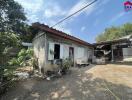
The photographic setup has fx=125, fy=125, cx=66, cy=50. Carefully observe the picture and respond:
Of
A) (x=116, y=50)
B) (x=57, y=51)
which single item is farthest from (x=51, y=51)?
(x=116, y=50)

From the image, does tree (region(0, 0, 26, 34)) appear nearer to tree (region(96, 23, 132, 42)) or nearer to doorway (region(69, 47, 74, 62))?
doorway (region(69, 47, 74, 62))

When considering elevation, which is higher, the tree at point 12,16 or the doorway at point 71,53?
the tree at point 12,16

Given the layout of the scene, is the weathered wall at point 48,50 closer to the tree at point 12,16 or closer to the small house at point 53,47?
the small house at point 53,47

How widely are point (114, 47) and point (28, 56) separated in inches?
485

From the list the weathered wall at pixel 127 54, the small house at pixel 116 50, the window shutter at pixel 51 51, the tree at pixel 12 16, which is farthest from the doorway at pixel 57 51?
the tree at pixel 12 16

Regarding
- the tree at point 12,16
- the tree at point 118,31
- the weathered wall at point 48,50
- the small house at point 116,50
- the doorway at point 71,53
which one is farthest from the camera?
the tree at point 118,31

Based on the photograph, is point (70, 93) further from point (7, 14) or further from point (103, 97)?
point (7, 14)

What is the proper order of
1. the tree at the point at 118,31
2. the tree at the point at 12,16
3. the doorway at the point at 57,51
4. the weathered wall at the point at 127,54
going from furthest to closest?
the tree at the point at 118,31 < the tree at the point at 12,16 < the weathered wall at the point at 127,54 < the doorway at the point at 57,51

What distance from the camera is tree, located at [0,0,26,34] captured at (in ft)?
63.4

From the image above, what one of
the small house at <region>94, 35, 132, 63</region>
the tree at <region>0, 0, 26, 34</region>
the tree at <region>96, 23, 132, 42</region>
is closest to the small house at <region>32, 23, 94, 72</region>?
the small house at <region>94, 35, 132, 63</region>

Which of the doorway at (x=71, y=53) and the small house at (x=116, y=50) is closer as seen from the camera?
the doorway at (x=71, y=53)

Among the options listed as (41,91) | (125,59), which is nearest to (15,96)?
(41,91)

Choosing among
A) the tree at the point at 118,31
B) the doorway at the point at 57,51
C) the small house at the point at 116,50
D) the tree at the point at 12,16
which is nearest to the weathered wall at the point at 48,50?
the doorway at the point at 57,51

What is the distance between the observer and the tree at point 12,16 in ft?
63.4
